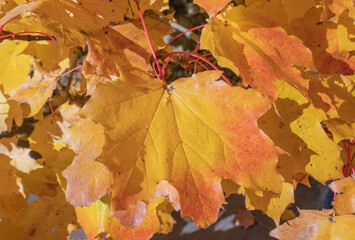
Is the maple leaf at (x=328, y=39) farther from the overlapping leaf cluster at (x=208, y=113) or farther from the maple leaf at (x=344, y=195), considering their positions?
the maple leaf at (x=344, y=195)

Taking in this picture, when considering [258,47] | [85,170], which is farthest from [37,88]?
[258,47]

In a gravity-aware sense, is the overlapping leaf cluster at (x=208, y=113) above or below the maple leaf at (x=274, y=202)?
above

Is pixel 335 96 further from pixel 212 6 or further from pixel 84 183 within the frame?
pixel 84 183

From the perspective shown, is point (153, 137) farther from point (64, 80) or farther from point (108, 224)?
point (64, 80)

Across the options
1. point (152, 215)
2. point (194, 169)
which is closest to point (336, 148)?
point (194, 169)

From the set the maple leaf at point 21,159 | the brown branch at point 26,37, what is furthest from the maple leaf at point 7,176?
the brown branch at point 26,37

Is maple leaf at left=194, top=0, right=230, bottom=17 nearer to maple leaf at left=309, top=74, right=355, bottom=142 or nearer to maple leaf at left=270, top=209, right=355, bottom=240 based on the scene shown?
maple leaf at left=309, top=74, right=355, bottom=142

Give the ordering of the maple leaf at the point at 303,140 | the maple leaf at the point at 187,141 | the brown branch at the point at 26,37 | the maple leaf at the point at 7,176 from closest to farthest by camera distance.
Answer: the maple leaf at the point at 187,141, the maple leaf at the point at 303,140, the brown branch at the point at 26,37, the maple leaf at the point at 7,176
